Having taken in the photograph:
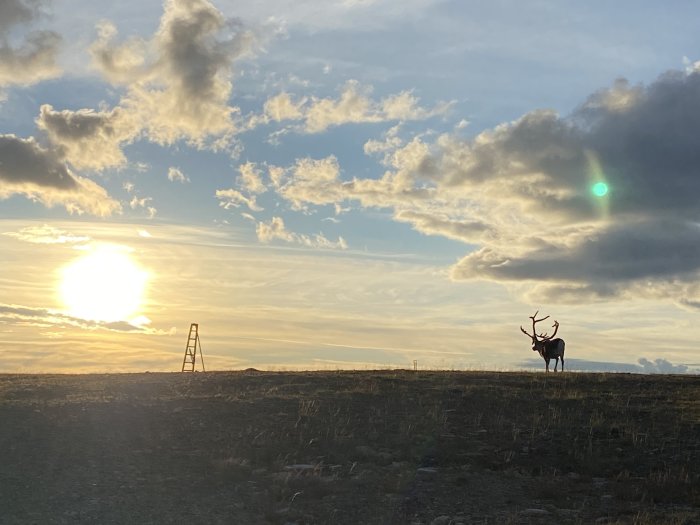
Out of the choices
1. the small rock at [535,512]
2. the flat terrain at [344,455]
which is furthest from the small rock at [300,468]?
the small rock at [535,512]

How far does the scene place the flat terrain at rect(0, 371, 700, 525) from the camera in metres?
14.2

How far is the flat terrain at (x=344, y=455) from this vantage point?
46.6 ft

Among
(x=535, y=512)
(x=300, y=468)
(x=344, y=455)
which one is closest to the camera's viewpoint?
(x=535, y=512)

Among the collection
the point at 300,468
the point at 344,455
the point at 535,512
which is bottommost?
the point at 535,512

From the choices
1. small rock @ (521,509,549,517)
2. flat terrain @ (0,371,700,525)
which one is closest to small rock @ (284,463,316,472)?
flat terrain @ (0,371,700,525)

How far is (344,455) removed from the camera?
58.9 ft

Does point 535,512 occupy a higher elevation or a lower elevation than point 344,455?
lower

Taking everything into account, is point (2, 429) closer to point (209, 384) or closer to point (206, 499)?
point (206, 499)

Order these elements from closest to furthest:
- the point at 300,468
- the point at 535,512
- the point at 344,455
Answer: the point at 535,512 → the point at 300,468 → the point at 344,455

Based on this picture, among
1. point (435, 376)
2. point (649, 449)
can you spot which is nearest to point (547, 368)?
point (435, 376)

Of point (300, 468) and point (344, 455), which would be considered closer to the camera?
point (300, 468)

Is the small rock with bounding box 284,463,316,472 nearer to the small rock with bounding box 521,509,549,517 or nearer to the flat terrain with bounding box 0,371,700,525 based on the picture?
the flat terrain with bounding box 0,371,700,525

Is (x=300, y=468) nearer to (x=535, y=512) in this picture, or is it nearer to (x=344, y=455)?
(x=344, y=455)

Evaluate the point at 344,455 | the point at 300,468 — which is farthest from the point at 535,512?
the point at 300,468
